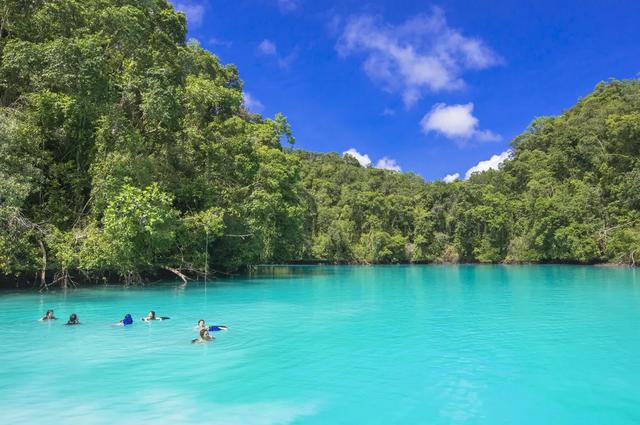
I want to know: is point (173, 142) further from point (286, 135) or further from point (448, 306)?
point (448, 306)

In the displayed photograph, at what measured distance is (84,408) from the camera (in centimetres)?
866

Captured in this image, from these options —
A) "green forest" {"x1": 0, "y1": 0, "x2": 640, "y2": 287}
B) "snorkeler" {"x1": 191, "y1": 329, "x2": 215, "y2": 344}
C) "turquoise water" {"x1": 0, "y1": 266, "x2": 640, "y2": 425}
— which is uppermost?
"green forest" {"x1": 0, "y1": 0, "x2": 640, "y2": 287}

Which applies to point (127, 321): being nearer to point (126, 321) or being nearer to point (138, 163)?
point (126, 321)

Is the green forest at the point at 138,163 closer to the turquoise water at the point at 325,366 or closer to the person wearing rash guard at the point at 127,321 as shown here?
the turquoise water at the point at 325,366

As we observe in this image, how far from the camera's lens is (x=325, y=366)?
11555 mm

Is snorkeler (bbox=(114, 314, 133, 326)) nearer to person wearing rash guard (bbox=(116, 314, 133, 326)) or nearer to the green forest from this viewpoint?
person wearing rash guard (bbox=(116, 314, 133, 326))

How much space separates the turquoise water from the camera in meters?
8.59

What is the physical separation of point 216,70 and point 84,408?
3824cm

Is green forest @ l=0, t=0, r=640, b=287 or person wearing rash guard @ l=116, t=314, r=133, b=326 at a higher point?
green forest @ l=0, t=0, r=640, b=287

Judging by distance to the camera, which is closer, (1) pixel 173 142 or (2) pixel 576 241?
(1) pixel 173 142

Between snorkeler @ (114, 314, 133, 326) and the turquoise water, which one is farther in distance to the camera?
snorkeler @ (114, 314, 133, 326)

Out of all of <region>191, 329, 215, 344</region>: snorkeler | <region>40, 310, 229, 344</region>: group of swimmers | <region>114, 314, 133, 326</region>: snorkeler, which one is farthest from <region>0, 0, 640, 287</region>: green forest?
<region>191, 329, 215, 344</region>: snorkeler

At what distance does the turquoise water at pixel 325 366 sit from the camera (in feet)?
28.2

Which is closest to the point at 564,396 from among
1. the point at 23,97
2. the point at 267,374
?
the point at 267,374
